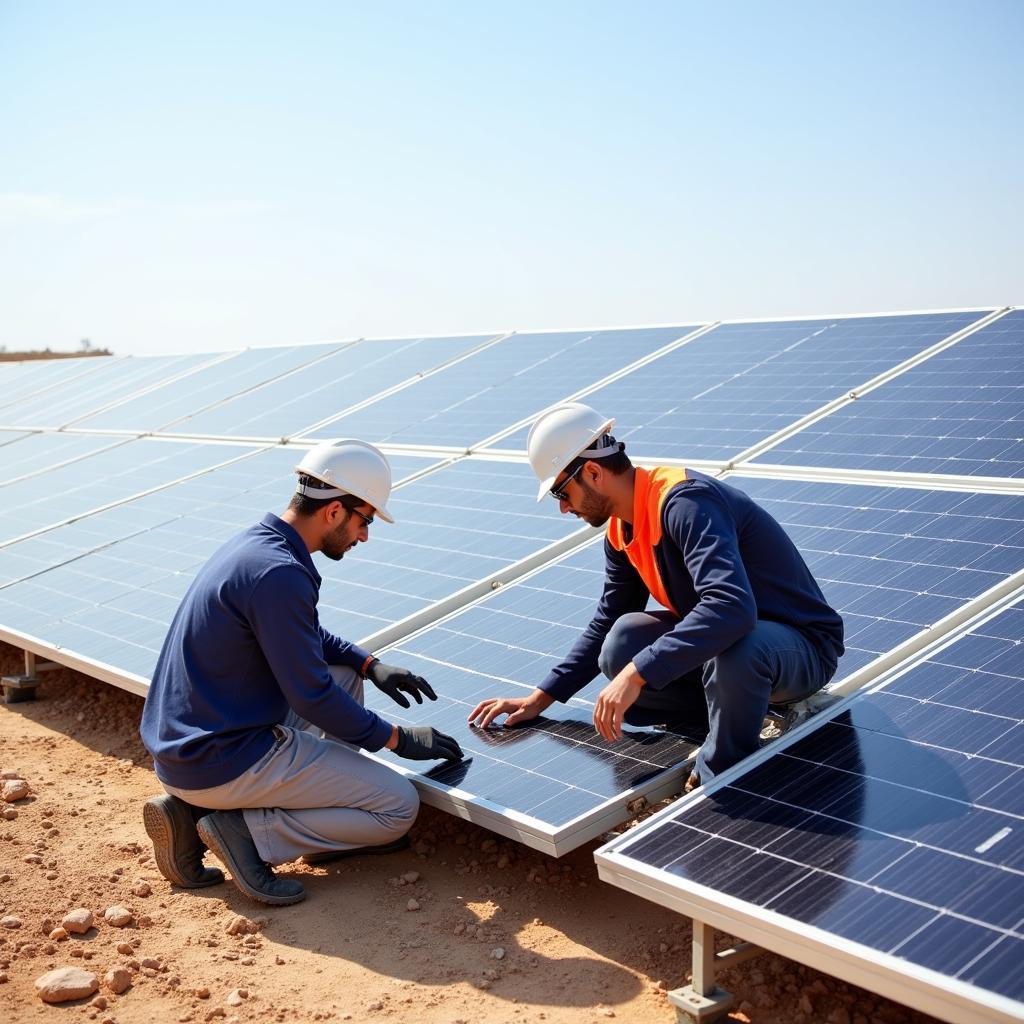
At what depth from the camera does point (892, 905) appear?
3762 mm

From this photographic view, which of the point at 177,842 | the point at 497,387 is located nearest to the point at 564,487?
the point at 177,842

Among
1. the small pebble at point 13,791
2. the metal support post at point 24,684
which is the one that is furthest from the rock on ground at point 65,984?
the metal support post at point 24,684

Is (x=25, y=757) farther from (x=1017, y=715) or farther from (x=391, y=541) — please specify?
(x=1017, y=715)

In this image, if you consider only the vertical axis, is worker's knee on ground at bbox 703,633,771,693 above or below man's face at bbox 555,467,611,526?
below

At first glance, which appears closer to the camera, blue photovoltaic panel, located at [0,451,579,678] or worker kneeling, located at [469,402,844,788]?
worker kneeling, located at [469,402,844,788]

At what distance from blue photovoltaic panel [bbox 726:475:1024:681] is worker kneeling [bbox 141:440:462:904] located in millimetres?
2021

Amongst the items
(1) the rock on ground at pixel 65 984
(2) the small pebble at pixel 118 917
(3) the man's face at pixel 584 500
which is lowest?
(2) the small pebble at pixel 118 917

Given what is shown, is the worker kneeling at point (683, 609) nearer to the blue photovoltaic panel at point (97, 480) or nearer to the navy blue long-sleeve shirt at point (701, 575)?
the navy blue long-sleeve shirt at point (701, 575)

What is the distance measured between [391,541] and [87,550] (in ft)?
9.94

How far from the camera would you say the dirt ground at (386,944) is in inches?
178

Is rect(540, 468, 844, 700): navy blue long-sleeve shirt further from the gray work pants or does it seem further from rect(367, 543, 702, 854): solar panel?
the gray work pants

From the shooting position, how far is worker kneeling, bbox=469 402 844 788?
472 cm

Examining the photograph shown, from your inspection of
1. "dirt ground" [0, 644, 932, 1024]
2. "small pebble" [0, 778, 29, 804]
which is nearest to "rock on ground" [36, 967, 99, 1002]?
"dirt ground" [0, 644, 932, 1024]

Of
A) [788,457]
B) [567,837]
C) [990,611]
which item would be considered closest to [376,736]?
[567,837]
